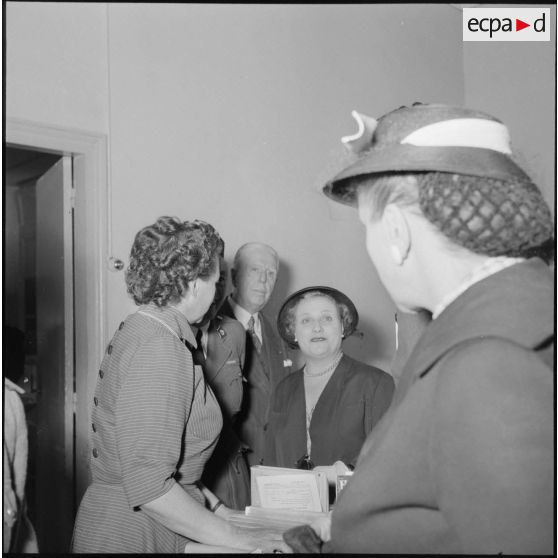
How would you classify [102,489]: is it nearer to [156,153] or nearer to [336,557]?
[336,557]

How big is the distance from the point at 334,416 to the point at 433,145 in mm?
1168

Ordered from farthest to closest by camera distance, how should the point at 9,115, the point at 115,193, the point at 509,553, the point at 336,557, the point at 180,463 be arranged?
1. the point at 115,193
2. the point at 9,115
3. the point at 180,463
4. the point at 336,557
5. the point at 509,553

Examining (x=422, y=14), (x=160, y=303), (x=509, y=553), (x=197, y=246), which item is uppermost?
(x=422, y=14)

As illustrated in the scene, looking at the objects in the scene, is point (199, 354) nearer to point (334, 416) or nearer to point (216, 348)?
point (216, 348)

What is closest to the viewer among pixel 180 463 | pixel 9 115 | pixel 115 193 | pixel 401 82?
pixel 180 463

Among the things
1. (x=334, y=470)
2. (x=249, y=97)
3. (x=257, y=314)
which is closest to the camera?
(x=334, y=470)

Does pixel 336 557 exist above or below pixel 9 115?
below

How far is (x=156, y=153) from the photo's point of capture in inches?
81.0

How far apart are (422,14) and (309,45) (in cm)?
46

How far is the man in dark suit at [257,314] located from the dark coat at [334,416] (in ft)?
1.07

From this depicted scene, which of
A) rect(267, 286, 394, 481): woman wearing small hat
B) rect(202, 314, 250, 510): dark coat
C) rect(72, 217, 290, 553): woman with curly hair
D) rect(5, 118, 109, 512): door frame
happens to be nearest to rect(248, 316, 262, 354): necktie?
rect(202, 314, 250, 510): dark coat

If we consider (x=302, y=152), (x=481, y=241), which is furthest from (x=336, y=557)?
(x=302, y=152)

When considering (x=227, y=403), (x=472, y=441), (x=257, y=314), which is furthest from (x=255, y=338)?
(x=472, y=441)

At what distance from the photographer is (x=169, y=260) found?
4.46 feet
